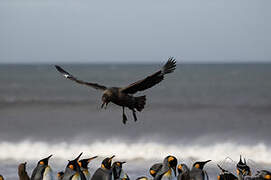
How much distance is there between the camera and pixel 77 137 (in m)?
20.7

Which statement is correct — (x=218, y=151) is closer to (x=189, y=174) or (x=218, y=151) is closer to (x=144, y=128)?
(x=144, y=128)

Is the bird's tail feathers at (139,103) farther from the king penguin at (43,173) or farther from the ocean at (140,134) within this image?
the ocean at (140,134)

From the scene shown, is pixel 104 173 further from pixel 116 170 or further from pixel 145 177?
pixel 116 170

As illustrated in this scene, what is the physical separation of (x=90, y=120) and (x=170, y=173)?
15955 millimetres

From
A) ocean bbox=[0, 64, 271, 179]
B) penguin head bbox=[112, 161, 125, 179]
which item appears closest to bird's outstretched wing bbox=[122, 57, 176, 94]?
penguin head bbox=[112, 161, 125, 179]

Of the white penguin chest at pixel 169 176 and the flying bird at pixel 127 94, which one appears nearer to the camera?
the flying bird at pixel 127 94

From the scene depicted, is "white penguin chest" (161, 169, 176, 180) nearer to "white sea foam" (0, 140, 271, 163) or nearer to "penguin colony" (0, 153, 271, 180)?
"penguin colony" (0, 153, 271, 180)

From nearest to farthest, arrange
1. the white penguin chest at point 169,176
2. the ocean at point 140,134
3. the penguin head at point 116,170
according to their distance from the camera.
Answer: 1. the white penguin chest at point 169,176
2. the penguin head at point 116,170
3. the ocean at point 140,134

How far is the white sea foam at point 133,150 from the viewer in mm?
17172

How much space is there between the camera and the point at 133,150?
18.2 metres

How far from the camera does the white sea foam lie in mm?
17172

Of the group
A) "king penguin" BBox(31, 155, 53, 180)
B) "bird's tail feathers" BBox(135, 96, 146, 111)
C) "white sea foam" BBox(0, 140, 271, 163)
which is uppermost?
"bird's tail feathers" BBox(135, 96, 146, 111)

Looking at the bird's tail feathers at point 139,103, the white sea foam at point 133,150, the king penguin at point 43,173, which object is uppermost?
the bird's tail feathers at point 139,103

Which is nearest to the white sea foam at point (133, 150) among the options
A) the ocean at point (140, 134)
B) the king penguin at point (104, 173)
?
the ocean at point (140, 134)
